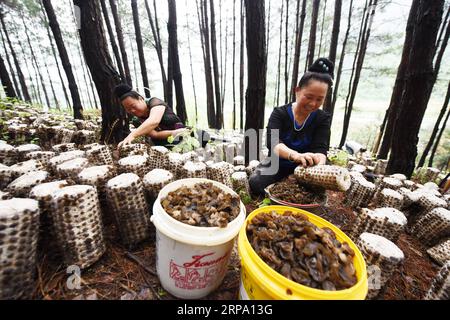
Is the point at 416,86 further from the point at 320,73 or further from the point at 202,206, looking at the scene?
the point at 202,206

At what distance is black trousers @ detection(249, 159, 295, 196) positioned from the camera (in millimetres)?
2998

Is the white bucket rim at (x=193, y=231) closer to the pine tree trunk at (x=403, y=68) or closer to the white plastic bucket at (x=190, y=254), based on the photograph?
the white plastic bucket at (x=190, y=254)

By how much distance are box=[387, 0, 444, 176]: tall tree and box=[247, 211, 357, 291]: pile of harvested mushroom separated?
12.3 ft

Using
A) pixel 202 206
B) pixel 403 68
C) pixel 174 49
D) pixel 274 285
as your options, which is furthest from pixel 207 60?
pixel 274 285

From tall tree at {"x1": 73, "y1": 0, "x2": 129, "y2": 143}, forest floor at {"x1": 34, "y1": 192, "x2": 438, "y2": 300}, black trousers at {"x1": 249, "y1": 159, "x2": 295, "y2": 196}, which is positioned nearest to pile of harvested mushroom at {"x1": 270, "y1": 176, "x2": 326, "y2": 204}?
black trousers at {"x1": 249, "y1": 159, "x2": 295, "y2": 196}

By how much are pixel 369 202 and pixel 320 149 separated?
103 cm

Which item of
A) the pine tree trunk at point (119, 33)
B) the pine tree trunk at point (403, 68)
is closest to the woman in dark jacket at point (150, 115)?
the pine tree trunk at point (403, 68)

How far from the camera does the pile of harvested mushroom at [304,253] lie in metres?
1.01

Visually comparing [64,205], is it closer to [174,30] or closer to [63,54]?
[174,30]

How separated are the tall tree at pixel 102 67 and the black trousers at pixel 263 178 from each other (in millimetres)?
3165

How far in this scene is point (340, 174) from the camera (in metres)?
1.94

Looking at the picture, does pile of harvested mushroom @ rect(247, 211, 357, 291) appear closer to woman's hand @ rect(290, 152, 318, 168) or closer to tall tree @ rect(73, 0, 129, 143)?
woman's hand @ rect(290, 152, 318, 168)

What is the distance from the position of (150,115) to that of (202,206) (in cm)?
278
